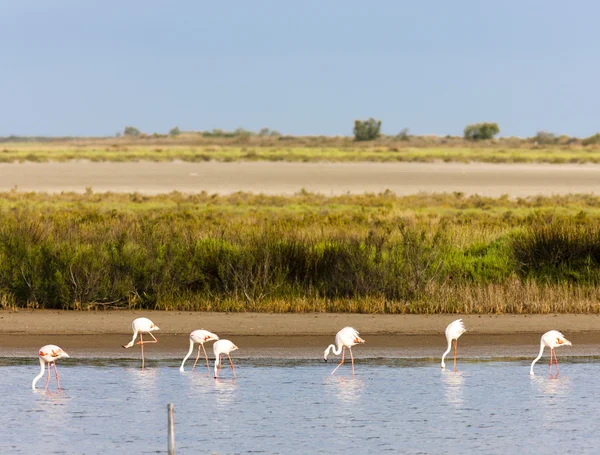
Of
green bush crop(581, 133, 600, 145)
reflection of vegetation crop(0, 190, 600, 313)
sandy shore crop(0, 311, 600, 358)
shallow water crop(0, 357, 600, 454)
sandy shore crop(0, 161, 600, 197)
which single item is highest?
green bush crop(581, 133, 600, 145)

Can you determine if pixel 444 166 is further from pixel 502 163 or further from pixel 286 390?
pixel 286 390

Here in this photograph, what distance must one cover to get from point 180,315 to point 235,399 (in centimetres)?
544

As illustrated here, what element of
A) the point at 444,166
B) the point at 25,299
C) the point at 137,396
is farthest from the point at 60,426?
the point at 444,166

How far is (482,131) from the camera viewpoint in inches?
6176

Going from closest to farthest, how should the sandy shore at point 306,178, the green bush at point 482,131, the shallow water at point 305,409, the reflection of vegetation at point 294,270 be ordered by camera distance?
the shallow water at point 305,409, the reflection of vegetation at point 294,270, the sandy shore at point 306,178, the green bush at point 482,131

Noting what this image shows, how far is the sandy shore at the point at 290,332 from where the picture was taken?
14445 mm

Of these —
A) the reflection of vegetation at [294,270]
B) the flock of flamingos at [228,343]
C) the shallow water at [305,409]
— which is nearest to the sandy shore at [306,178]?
the reflection of vegetation at [294,270]

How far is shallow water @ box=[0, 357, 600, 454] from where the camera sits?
978cm

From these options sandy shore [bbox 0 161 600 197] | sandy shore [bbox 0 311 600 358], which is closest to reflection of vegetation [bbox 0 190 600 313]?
sandy shore [bbox 0 311 600 358]

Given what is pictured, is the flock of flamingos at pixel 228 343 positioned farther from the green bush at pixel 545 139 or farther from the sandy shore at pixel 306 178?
the green bush at pixel 545 139

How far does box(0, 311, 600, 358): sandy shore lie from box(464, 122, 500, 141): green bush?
14211cm

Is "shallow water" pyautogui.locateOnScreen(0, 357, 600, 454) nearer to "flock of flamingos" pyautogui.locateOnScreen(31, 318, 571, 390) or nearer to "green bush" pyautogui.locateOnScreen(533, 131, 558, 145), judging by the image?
"flock of flamingos" pyautogui.locateOnScreen(31, 318, 571, 390)

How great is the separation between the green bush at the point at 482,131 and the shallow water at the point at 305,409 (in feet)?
477

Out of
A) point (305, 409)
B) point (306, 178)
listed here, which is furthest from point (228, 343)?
point (306, 178)
